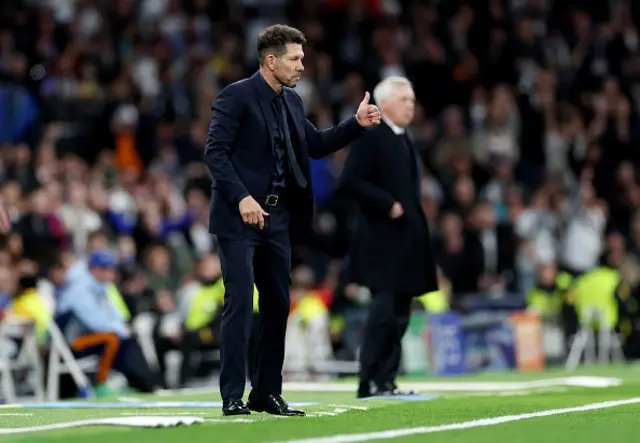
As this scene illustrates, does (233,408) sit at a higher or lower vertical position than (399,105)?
lower

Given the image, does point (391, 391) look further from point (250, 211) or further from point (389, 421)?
point (250, 211)

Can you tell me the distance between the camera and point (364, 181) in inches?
394

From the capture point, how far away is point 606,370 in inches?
577

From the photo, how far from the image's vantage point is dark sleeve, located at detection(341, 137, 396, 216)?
9898mm

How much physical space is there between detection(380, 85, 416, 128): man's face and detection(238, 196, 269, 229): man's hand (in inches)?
102

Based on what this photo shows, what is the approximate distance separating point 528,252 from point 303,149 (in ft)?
35.7

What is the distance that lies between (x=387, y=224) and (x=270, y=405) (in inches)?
92.2

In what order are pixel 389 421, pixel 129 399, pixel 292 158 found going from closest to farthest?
pixel 389 421 < pixel 292 158 < pixel 129 399

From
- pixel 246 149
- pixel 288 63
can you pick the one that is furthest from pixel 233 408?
pixel 288 63

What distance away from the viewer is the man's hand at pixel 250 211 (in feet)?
25.2

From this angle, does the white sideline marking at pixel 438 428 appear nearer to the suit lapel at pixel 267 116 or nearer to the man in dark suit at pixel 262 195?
the man in dark suit at pixel 262 195

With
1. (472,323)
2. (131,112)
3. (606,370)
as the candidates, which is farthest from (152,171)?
(606,370)

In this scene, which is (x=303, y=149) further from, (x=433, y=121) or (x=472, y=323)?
(x=433, y=121)

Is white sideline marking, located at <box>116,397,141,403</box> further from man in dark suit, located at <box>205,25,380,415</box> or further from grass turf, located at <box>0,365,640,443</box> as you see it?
man in dark suit, located at <box>205,25,380,415</box>
